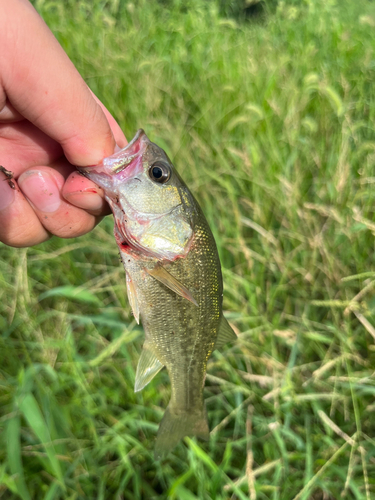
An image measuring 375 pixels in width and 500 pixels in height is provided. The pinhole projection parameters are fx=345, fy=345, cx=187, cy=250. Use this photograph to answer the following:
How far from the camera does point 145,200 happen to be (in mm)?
1266

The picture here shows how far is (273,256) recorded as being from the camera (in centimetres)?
200

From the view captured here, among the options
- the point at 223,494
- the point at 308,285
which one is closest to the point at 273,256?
the point at 308,285

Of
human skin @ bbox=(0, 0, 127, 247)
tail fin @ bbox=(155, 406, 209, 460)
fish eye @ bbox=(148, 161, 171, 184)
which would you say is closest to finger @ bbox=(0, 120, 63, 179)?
human skin @ bbox=(0, 0, 127, 247)

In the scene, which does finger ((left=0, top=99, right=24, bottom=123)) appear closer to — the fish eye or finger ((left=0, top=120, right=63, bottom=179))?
finger ((left=0, top=120, right=63, bottom=179))

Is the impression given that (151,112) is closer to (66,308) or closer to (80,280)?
(80,280)

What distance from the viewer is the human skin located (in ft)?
3.41

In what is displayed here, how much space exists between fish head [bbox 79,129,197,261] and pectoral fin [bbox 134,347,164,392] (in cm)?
43

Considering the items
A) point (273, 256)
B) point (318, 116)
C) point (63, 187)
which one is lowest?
point (273, 256)

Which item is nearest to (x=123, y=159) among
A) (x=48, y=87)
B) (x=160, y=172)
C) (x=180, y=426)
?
(x=160, y=172)

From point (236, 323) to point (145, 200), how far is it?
3.45 feet

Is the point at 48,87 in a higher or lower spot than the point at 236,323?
higher

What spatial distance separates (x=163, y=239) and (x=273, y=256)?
94 cm

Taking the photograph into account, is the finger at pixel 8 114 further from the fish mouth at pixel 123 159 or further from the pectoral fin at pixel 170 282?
the pectoral fin at pixel 170 282

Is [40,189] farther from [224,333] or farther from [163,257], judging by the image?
[224,333]
